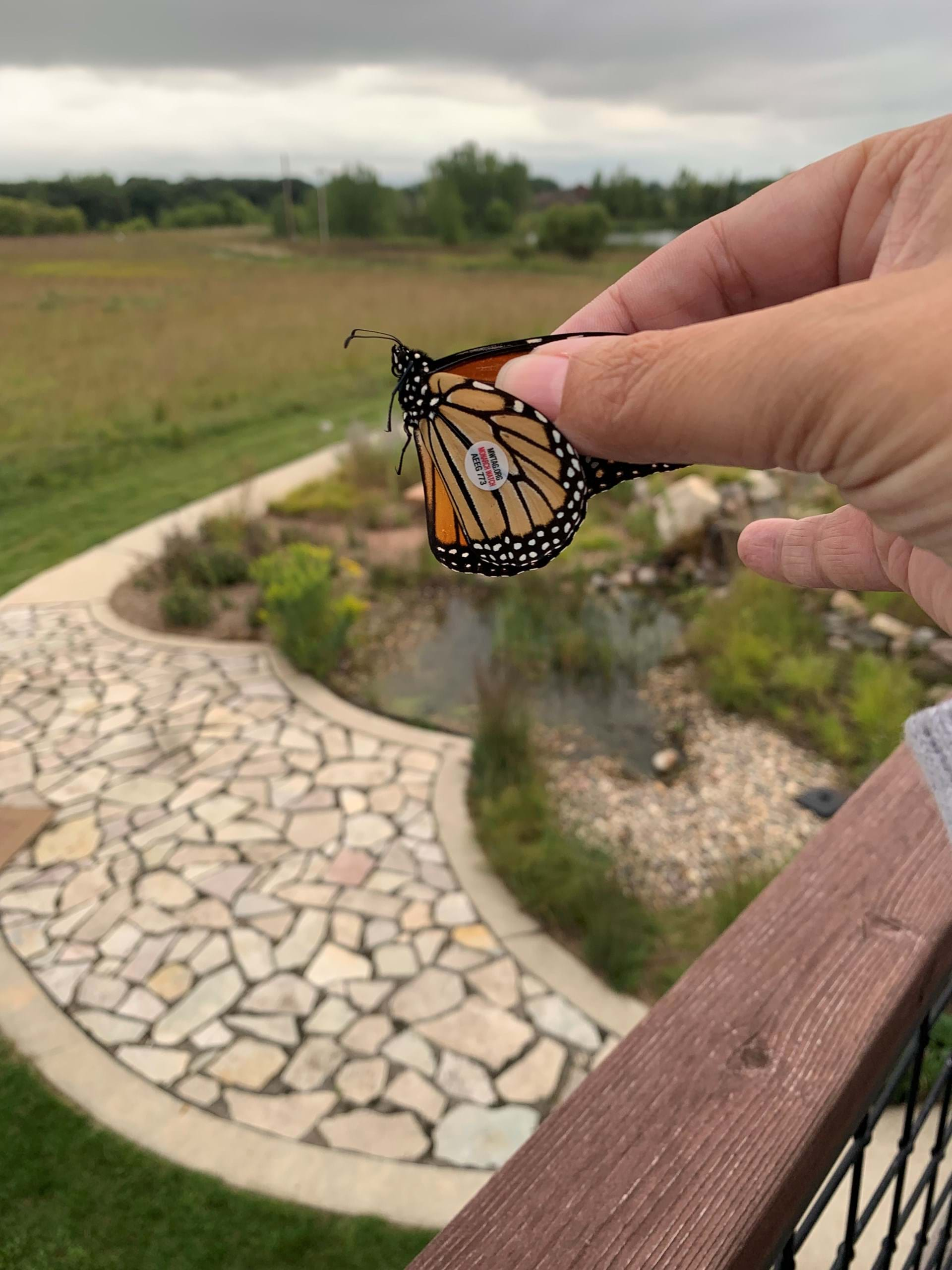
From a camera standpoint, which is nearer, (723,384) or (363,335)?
(723,384)

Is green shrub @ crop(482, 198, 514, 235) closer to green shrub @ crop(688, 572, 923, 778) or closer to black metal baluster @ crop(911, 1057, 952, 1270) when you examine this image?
green shrub @ crop(688, 572, 923, 778)

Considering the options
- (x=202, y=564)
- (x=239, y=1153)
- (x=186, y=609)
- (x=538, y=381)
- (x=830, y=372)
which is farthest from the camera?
(x=202, y=564)

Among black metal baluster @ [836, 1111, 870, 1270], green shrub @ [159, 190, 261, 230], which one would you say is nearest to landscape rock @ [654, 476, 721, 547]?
black metal baluster @ [836, 1111, 870, 1270]

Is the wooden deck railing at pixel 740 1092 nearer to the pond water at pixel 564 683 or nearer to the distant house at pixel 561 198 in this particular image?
the pond water at pixel 564 683

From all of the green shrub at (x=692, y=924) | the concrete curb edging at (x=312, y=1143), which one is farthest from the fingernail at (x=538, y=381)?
the green shrub at (x=692, y=924)

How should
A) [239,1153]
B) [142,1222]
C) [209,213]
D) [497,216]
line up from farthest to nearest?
[497,216]
[209,213]
[239,1153]
[142,1222]

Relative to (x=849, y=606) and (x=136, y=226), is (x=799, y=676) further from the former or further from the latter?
(x=136, y=226)

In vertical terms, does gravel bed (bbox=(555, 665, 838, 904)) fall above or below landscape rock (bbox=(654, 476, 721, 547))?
below

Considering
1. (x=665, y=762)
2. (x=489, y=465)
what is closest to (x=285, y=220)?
(x=665, y=762)
